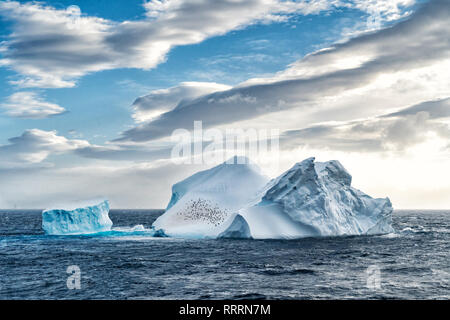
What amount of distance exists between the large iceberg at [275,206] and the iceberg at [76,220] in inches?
296

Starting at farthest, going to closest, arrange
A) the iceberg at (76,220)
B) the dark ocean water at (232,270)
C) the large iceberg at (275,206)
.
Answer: the iceberg at (76,220), the large iceberg at (275,206), the dark ocean water at (232,270)

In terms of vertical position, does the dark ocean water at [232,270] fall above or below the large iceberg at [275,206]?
below

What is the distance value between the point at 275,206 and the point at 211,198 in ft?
35.6

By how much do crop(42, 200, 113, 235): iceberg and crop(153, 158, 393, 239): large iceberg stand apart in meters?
7.51

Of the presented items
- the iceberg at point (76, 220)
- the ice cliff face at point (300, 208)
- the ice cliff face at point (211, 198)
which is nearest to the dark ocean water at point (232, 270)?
the ice cliff face at point (300, 208)

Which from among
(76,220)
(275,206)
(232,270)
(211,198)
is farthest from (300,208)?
(76,220)

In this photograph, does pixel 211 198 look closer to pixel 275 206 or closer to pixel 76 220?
pixel 275 206

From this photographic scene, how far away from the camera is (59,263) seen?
84.7 ft

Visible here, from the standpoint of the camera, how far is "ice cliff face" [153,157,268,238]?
147 ft

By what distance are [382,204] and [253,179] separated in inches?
606

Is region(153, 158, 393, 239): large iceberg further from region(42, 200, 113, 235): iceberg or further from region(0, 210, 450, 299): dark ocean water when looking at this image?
region(42, 200, 113, 235): iceberg

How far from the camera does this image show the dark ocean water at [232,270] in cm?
1756

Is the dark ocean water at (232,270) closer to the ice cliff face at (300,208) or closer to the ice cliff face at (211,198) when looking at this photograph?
the ice cliff face at (300,208)
